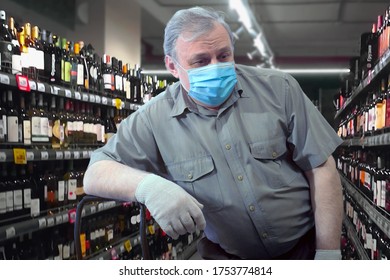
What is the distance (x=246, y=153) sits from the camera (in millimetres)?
1081

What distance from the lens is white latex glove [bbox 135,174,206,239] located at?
0.91m

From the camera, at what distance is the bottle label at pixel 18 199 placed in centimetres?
215

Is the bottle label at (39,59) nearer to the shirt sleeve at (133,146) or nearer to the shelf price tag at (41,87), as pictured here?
the shelf price tag at (41,87)

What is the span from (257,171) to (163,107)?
0.86 feet

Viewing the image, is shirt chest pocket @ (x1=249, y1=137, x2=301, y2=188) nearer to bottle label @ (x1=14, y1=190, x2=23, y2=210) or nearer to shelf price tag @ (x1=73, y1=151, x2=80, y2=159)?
bottle label @ (x1=14, y1=190, x2=23, y2=210)

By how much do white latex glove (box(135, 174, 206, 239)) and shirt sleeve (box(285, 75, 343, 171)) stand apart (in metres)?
0.28

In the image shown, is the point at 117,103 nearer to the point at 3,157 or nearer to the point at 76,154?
the point at 76,154

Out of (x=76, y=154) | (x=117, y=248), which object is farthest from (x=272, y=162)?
(x=117, y=248)

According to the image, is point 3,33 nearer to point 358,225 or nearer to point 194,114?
point 194,114

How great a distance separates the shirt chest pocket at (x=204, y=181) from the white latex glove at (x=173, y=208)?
0.48ft

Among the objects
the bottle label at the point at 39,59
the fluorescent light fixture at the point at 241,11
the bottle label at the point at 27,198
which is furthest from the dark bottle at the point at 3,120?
the fluorescent light fixture at the point at 241,11

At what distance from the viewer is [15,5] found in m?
3.91

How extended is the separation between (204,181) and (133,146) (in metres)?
0.18

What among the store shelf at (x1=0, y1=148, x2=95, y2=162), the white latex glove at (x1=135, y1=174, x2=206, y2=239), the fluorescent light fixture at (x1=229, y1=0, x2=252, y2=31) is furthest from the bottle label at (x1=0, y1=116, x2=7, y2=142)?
the fluorescent light fixture at (x1=229, y1=0, x2=252, y2=31)
